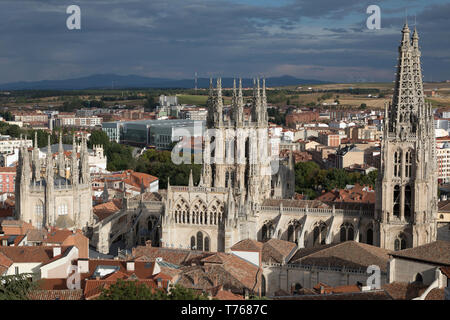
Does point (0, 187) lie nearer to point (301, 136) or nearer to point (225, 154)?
point (225, 154)

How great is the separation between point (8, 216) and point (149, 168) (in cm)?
5514

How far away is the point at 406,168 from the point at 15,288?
107ft

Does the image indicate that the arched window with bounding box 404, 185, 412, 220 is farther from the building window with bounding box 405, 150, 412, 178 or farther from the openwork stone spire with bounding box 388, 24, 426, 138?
the openwork stone spire with bounding box 388, 24, 426, 138

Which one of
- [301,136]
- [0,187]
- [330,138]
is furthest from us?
[301,136]

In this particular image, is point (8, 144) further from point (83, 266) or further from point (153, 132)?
point (83, 266)

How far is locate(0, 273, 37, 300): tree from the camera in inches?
1296

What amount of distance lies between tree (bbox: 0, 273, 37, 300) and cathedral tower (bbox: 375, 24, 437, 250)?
29.2 meters

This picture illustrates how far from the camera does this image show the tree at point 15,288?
32922 millimetres

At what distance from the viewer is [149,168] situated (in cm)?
11694

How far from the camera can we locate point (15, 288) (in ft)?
111

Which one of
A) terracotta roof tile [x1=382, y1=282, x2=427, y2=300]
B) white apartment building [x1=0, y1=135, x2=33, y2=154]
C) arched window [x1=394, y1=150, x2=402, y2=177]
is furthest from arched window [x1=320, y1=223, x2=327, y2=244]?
white apartment building [x1=0, y1=135, x2=33, y2=154]

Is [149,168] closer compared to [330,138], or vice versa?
[149,168]

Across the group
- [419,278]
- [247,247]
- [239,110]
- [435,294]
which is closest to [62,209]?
[247,247]
